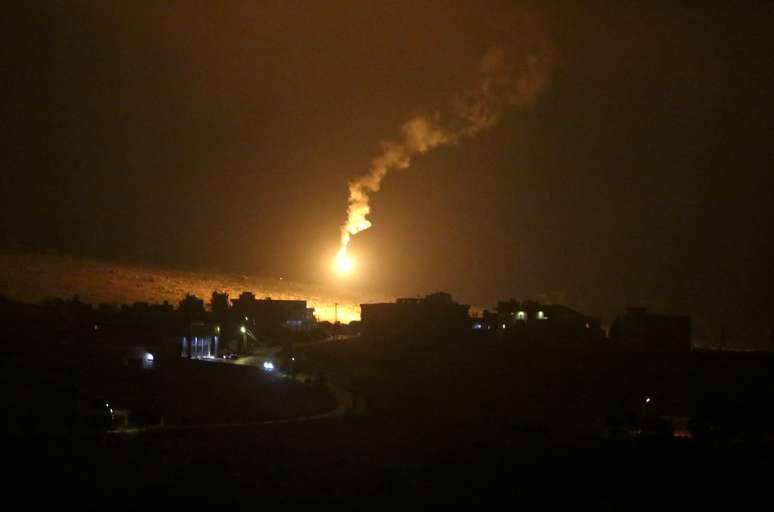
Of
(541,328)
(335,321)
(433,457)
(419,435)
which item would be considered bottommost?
(433,457)

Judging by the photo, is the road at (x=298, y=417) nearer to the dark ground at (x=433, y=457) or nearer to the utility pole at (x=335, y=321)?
the dark ground at (x=433, y=457)

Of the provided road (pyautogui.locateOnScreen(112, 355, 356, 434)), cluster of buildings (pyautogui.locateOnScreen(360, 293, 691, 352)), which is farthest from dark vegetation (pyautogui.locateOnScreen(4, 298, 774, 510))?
cluster of buildings (pyautogui.locateOnScreen(360, 293, 691, 352))

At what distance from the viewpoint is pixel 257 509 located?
13.0 metres

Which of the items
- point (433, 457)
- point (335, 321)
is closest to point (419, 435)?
point (433, 457)

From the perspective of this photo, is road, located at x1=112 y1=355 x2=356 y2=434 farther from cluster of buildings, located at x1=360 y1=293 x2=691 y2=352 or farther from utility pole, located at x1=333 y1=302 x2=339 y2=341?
utility pole, located at x1=333 y1=302 x2=339 y2=341

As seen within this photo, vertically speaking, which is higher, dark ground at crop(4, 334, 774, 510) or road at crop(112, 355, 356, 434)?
road at crop(112, 355, 356, 434)

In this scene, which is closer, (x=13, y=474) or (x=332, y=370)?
(x=13, y=474)

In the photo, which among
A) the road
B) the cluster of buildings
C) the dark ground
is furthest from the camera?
the cluster of buildings

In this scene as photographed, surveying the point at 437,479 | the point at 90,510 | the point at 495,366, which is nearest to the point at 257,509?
the point at 90,510

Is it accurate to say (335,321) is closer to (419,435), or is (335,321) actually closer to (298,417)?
(298,417)

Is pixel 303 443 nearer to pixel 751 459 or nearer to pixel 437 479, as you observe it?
pixel 437 479

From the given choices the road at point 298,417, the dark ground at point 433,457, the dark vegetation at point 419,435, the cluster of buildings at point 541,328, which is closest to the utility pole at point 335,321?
the cluster of buildings at point 541,328

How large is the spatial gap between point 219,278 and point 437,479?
44093 mm

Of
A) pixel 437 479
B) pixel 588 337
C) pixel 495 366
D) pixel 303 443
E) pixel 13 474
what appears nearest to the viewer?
pixel 13 474
